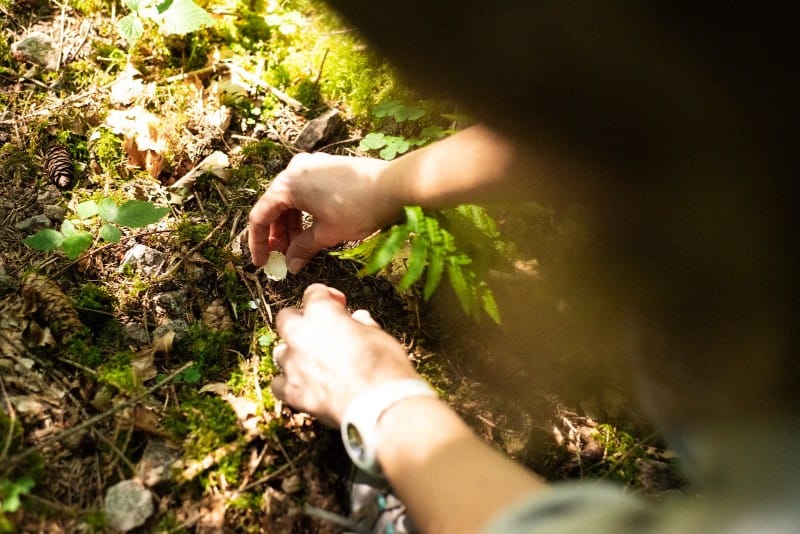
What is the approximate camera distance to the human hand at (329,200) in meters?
2.20

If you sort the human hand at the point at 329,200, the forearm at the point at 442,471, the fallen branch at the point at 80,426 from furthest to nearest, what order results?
the human hand at the point at 329,200
the fallen branch at the point at 80,426
the forearm at the point at 442,471

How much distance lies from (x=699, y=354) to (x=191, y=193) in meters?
2.24

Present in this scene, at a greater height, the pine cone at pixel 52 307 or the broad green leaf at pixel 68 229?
the broad green leaf at pixel 68 229

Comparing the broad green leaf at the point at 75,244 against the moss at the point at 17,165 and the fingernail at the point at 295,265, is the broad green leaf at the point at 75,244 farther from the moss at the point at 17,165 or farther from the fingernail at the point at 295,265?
the fingernail at the point at 295,265

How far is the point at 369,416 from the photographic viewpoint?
5.86ft

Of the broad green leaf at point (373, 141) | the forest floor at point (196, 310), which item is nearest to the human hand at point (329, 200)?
the forest floor at point (196, 310)

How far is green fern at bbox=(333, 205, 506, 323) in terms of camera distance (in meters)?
2.03

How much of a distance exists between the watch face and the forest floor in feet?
0.89

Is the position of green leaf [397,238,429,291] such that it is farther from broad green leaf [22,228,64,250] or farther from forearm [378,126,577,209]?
broad green leaf [22,228,64,250]

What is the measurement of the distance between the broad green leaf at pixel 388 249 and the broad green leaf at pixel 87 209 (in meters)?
1.26

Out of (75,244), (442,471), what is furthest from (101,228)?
(442,471)

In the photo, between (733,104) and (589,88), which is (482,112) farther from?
(733,104)

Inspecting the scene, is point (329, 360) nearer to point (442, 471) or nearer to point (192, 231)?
point (442, 471)

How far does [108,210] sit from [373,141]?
4.01 feet
